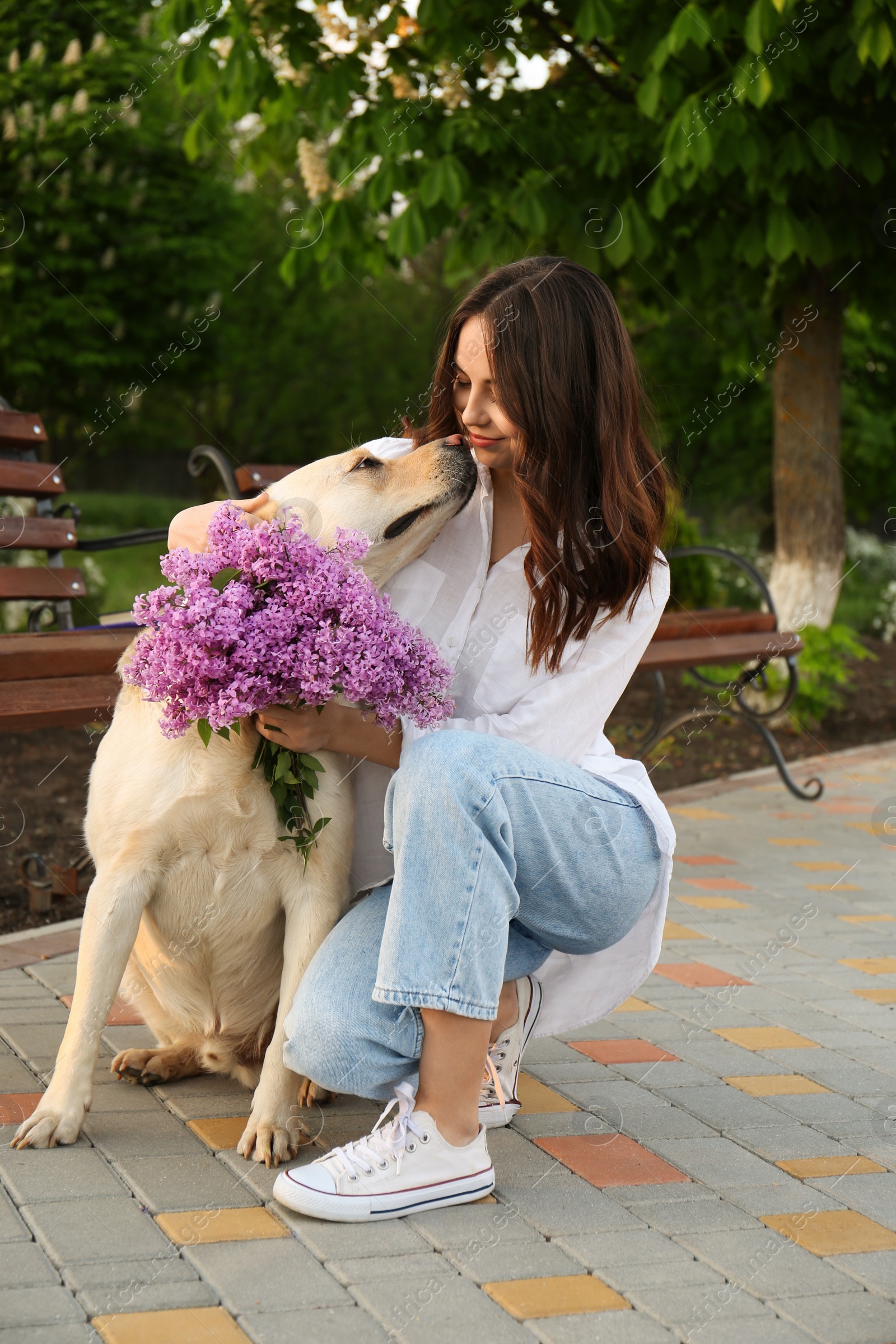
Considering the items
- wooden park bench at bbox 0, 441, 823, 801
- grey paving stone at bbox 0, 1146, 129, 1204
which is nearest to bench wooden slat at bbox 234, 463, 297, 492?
wooden park bench at bbox 0, 441, 823, 801

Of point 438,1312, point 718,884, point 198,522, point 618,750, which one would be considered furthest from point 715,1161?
point 618,750

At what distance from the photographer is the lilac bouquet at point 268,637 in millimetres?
2236

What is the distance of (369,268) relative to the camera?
811cm

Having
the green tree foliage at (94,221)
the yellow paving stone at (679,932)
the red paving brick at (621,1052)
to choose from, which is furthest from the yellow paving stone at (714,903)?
the green tree foliage at (94,221)

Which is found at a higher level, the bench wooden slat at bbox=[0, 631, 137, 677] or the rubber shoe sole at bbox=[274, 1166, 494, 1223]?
the bench wooden slat at bbox=[0, 631, 137, 677]

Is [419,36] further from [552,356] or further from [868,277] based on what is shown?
[552,356]

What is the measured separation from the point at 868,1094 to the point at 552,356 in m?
1.87

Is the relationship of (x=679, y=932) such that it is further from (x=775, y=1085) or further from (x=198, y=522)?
(x=198, y=522)

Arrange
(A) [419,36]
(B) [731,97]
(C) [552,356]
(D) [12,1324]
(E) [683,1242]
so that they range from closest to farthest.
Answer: (D) [12,1324], (E) [683,1242], (C) [552,356], (B) [731,97], (A) [419,36]

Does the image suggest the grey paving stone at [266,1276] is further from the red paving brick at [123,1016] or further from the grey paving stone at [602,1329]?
the red paving brick at [123,1016]

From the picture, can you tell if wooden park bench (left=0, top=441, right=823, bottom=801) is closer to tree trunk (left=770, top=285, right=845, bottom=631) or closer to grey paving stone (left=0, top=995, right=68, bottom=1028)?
grey paving stone (left=0, top=995, right=68, bottom=1028)

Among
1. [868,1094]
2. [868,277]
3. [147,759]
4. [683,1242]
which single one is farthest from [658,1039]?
[868,277]

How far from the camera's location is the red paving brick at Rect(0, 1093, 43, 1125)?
8.42 feet

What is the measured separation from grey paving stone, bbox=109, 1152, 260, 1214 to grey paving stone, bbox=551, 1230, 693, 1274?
1.87 ft
